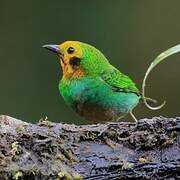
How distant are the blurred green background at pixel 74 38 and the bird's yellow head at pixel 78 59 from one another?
14.1 feet

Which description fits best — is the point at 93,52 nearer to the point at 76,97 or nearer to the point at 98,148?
the point at 76,97

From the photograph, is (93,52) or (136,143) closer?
(136,143)

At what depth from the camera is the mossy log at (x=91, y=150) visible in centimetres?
281

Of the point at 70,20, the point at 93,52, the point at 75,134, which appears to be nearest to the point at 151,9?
the point at 70,20

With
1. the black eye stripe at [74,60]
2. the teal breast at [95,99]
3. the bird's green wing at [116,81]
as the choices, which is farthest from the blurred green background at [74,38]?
the teal breast at [95,99]

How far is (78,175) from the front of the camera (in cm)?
281

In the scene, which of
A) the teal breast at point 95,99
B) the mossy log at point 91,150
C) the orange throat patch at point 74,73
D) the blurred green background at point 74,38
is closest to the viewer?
the mossy log at point 91,150

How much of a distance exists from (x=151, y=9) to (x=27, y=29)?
1794 mm

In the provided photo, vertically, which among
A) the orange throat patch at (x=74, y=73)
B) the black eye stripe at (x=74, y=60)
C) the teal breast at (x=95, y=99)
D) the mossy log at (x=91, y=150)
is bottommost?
the mossy log at (x=91, y=150)

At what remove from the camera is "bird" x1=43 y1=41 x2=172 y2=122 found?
15.0 feet

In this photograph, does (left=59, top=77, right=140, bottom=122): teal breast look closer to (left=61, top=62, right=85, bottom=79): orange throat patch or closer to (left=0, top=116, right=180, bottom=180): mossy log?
(left=61, top=62, right=85, bottom=79): orange throat patch

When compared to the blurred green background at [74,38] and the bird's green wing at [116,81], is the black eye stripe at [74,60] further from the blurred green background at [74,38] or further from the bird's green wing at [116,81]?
the blurred green background at [74,38]

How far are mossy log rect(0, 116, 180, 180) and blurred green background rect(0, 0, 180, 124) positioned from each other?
20.1 feet

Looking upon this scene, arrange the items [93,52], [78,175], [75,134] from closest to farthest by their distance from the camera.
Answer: [78,175]
[75,134]
[93,52]
